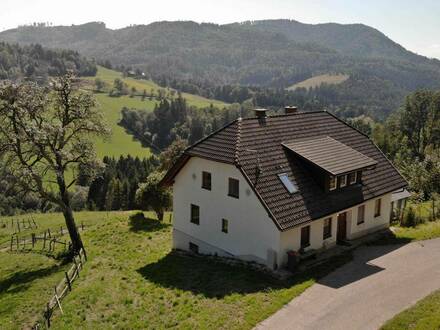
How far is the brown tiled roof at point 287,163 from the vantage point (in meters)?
25.5

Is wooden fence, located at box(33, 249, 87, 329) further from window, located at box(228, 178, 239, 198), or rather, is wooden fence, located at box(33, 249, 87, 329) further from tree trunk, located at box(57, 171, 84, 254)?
window, located at box(228, 178, 239, 198)

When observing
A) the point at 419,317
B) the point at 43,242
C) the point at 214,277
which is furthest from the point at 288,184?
the point at 43,242

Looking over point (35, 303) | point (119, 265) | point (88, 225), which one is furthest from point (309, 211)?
point (88, 225)

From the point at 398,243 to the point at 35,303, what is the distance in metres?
22.4

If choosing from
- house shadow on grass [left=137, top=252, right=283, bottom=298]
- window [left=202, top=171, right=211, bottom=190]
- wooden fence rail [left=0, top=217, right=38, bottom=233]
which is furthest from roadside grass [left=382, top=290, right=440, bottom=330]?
wooden fence rail [left=0, top=217, right=38, bottom=233]

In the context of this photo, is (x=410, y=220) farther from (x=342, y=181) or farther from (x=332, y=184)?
(x=332, y=184)

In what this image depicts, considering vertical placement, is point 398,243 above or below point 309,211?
below

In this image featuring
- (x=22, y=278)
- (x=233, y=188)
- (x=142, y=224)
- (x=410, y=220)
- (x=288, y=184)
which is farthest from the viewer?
(x=142, y=224)

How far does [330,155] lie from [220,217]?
8041 millimetres

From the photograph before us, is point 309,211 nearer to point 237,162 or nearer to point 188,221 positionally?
point 237,162

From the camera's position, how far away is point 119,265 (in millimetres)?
30016

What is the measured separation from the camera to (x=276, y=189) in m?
25.8

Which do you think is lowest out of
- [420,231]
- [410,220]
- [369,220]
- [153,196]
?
[153,196]

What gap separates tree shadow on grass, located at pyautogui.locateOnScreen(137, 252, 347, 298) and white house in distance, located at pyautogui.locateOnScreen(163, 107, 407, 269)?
4.43 feet
